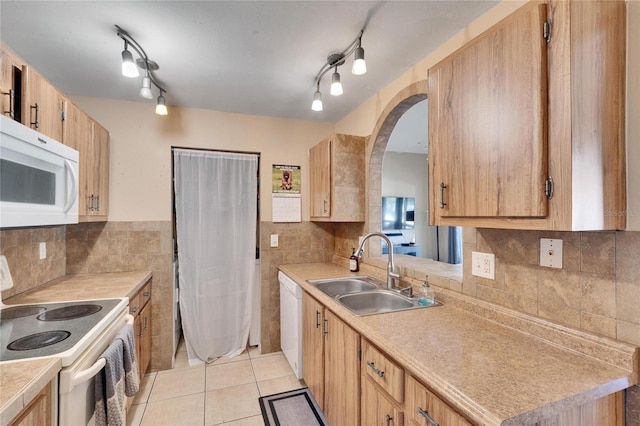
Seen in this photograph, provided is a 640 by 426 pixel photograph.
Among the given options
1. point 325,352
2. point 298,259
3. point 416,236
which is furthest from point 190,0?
point 416,236

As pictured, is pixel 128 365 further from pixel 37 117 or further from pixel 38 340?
pixel 37 117

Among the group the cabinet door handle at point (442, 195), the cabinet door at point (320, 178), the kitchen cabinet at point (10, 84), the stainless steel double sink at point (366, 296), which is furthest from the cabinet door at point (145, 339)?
the cabinet door handle at point (442, 195)

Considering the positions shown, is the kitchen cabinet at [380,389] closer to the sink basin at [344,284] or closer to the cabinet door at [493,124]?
the cabinet door at [493,124]

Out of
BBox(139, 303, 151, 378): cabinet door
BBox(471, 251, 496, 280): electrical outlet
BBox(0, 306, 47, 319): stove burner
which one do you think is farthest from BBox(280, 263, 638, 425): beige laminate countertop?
BBox(139, 303, 151, 378): cabinet door

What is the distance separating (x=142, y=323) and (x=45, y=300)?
0.68 metres

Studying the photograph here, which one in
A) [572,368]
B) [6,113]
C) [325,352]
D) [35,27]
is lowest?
[325,352]

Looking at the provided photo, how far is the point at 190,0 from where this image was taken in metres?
1.36

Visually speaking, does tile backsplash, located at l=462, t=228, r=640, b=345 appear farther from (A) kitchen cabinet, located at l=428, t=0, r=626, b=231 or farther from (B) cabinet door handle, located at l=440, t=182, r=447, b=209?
(B) cabinet door handle, located at l=440, t=182, r=447, b=209

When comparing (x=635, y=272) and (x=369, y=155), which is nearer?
(x=635, y=272)

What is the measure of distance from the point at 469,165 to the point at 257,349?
9.08 feet

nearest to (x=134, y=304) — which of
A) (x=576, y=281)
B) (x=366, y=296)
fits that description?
(x=366, y=296)

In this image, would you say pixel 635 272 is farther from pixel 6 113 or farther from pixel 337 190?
pixel 6 113

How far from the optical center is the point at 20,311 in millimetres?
1492

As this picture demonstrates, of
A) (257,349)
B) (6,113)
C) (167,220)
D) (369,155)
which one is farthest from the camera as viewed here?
(257,349)
